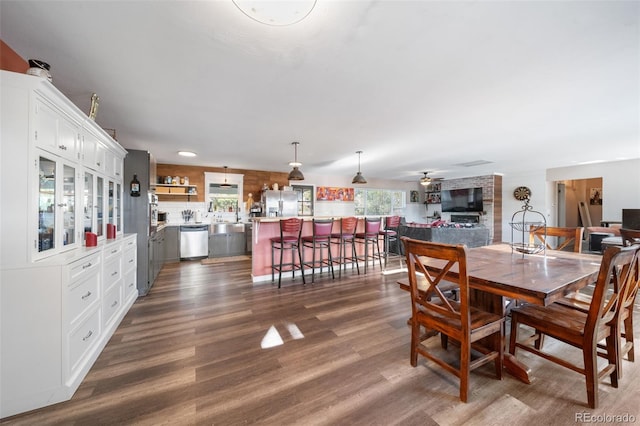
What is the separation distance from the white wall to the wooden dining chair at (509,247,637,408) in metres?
7.06

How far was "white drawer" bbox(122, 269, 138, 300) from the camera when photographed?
9.37 feet

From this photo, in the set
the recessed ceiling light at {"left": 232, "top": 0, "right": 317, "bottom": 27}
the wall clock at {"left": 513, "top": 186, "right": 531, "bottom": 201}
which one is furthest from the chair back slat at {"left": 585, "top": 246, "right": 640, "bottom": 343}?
the wall clock at {"left": 513, "top": 186, "right": 531, "bottom": 201}

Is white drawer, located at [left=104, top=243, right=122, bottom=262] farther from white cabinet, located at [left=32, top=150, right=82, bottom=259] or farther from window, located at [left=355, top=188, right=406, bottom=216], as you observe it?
window, located at [left=355, top=188, right=406, bottom=216]

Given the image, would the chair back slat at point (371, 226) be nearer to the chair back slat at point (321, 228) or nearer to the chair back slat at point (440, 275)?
the chair back slat at point (321, 228)

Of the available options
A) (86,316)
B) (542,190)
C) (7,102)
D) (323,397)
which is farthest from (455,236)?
(7,102)

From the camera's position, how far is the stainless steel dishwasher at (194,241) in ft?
19.1

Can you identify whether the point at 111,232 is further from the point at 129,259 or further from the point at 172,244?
the point at 172,244

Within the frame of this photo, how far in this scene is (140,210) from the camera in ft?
11.5

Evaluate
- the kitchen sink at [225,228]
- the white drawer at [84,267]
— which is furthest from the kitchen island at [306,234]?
the kitchen sink at [225,228]

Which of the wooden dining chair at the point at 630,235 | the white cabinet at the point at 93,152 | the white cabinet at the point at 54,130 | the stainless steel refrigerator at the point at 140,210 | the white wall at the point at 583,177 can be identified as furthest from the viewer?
the white wall at the point at 583,177

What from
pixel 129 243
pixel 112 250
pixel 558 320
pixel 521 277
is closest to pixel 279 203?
pixel 129 243

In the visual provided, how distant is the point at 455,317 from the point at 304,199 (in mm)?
6749

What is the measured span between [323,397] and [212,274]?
3.59 meters

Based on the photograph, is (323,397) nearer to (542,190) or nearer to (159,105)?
(159,105)
